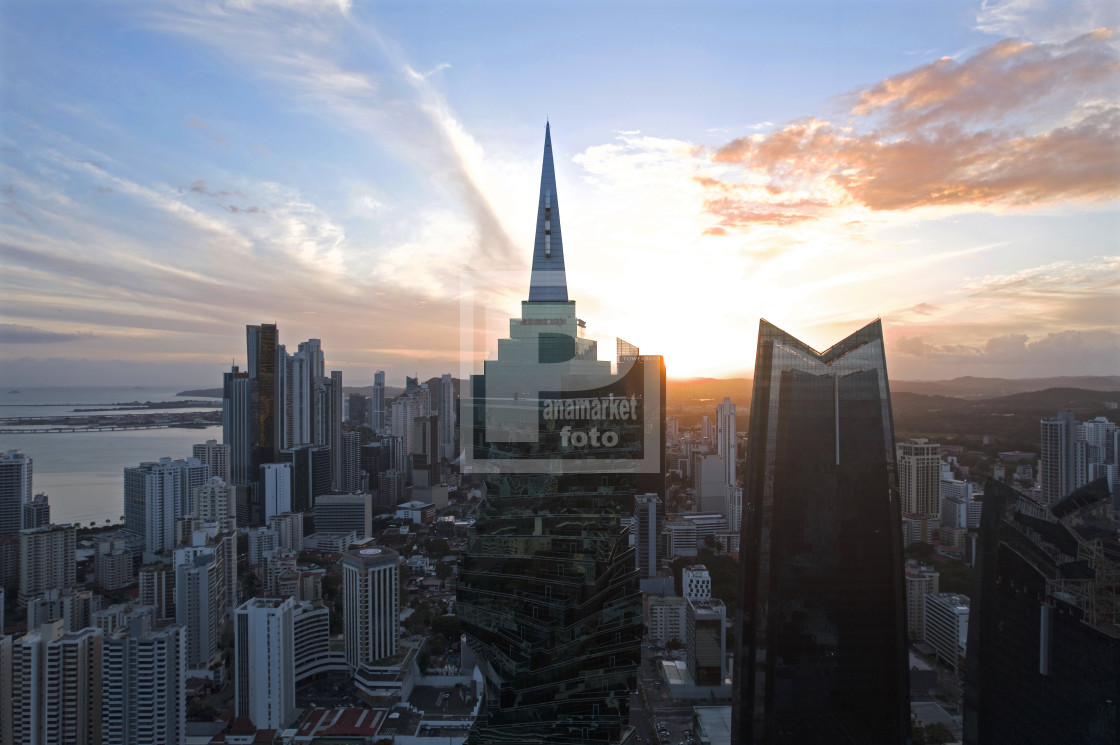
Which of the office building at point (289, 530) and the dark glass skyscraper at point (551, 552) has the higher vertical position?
the dark glass skyscraper at point (551, 552)

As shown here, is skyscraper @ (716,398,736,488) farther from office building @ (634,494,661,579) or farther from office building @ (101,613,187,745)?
office building @ (101,613,187,745)

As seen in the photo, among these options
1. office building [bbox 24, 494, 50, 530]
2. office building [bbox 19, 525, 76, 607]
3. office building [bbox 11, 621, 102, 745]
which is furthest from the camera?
office building [bbox 24, 494, 50, 530]

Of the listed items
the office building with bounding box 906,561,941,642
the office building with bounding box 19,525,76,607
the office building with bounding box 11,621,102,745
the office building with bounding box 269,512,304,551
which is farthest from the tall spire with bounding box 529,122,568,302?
the office building with bounding box 269,512,304,551

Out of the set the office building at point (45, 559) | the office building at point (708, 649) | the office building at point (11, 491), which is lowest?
the office building at point (708, 649)

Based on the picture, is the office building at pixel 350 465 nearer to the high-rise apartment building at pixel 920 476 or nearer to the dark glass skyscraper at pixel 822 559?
the high-rise apartment building at pixel 920 476

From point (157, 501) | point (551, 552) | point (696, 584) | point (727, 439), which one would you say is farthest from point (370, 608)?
point (727, 439)

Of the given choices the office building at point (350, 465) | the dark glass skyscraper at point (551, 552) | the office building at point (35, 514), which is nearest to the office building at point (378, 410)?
the office building at point (350, 465)
